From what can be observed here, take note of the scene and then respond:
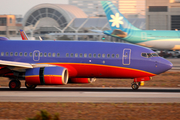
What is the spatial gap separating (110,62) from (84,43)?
2727 mm

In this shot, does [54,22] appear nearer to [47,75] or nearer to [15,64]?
[15,64]

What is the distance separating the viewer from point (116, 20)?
62.8 m

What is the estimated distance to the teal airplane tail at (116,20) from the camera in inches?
2339

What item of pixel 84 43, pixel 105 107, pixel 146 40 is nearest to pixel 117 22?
pixel 146 40

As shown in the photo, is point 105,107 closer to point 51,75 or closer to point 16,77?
point 51,75

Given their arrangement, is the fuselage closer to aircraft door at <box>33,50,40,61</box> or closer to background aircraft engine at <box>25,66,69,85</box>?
aircraft door at <box>33,50,40,61</box>

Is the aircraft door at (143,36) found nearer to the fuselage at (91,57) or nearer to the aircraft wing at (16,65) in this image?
the fuselage at (91,57)

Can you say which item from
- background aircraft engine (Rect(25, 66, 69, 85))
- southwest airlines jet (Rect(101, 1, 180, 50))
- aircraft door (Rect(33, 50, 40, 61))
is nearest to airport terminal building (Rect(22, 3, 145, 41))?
southwest airlines jet (Rect(101, 1, 180, 50))

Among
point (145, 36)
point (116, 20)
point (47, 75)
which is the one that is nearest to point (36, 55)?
point (47, 75)

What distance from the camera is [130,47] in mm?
24578

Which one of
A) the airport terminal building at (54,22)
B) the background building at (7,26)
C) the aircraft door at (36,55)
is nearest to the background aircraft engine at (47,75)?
the aircraft door at (36,55)

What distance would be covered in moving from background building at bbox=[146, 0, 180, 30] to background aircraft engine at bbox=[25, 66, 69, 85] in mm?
89842

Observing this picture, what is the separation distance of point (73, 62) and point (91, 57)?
1.44 m

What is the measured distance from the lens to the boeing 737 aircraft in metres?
23.5
